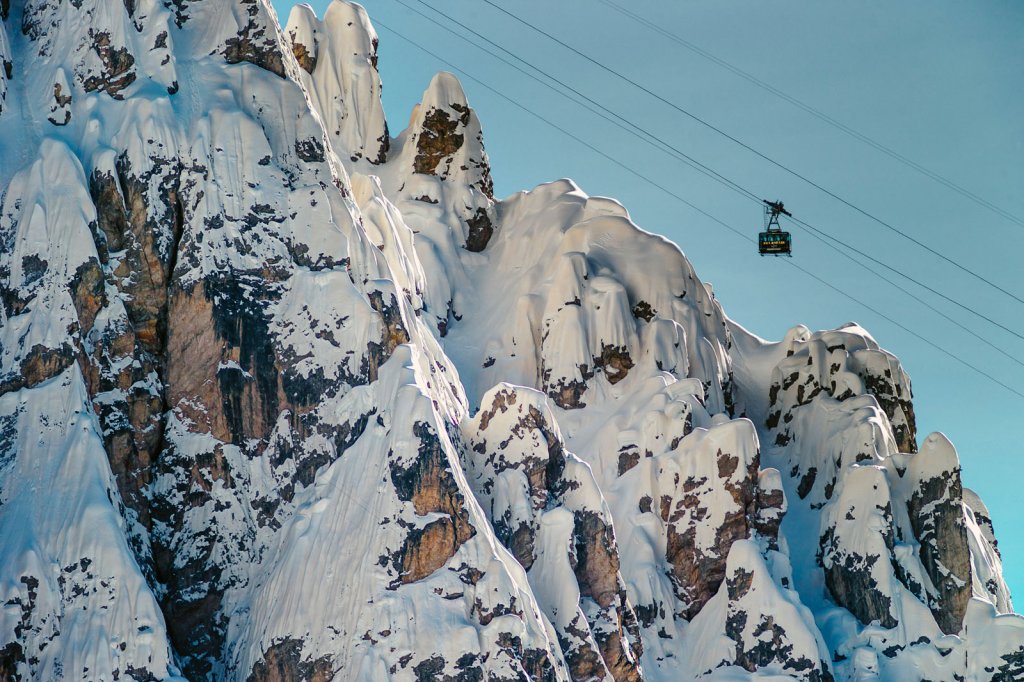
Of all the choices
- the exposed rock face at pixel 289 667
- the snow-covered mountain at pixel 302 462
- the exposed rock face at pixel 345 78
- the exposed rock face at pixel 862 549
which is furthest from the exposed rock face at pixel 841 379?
the exposed rock face at pixel 289 667

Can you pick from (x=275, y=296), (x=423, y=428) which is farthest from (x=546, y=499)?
(x=275, y=296)

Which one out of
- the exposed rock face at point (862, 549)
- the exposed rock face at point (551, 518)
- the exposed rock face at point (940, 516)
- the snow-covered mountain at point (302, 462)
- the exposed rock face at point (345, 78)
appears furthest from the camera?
the exposed rock face at point (345, 78)

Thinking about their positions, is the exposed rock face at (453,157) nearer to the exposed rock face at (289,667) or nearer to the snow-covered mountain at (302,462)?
the snow-covered mountain at (302,462)

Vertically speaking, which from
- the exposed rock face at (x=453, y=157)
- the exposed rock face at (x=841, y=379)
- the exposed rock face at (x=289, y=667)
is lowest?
the exposed rock face at (x=289, y=667)

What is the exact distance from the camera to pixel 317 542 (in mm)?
85688

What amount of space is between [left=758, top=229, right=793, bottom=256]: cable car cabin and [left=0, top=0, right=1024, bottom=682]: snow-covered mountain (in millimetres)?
10358

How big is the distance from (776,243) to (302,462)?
4466 centimetres

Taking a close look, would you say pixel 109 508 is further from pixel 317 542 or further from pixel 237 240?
pixel 237 240

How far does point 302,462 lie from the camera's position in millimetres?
88500

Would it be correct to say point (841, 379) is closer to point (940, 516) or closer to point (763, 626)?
point (940, 516)

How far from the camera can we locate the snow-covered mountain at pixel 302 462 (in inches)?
3285

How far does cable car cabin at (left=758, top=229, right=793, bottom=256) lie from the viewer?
12244 cm

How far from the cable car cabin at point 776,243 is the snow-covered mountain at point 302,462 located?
10.4 meters

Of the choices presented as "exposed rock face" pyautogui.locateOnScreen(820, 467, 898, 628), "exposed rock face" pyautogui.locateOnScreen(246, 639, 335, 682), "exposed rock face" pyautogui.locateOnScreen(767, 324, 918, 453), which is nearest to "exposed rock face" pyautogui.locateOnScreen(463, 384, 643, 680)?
"exposed rock face" pyautogui.locateOnScreen(246, 639, 335, 682)
